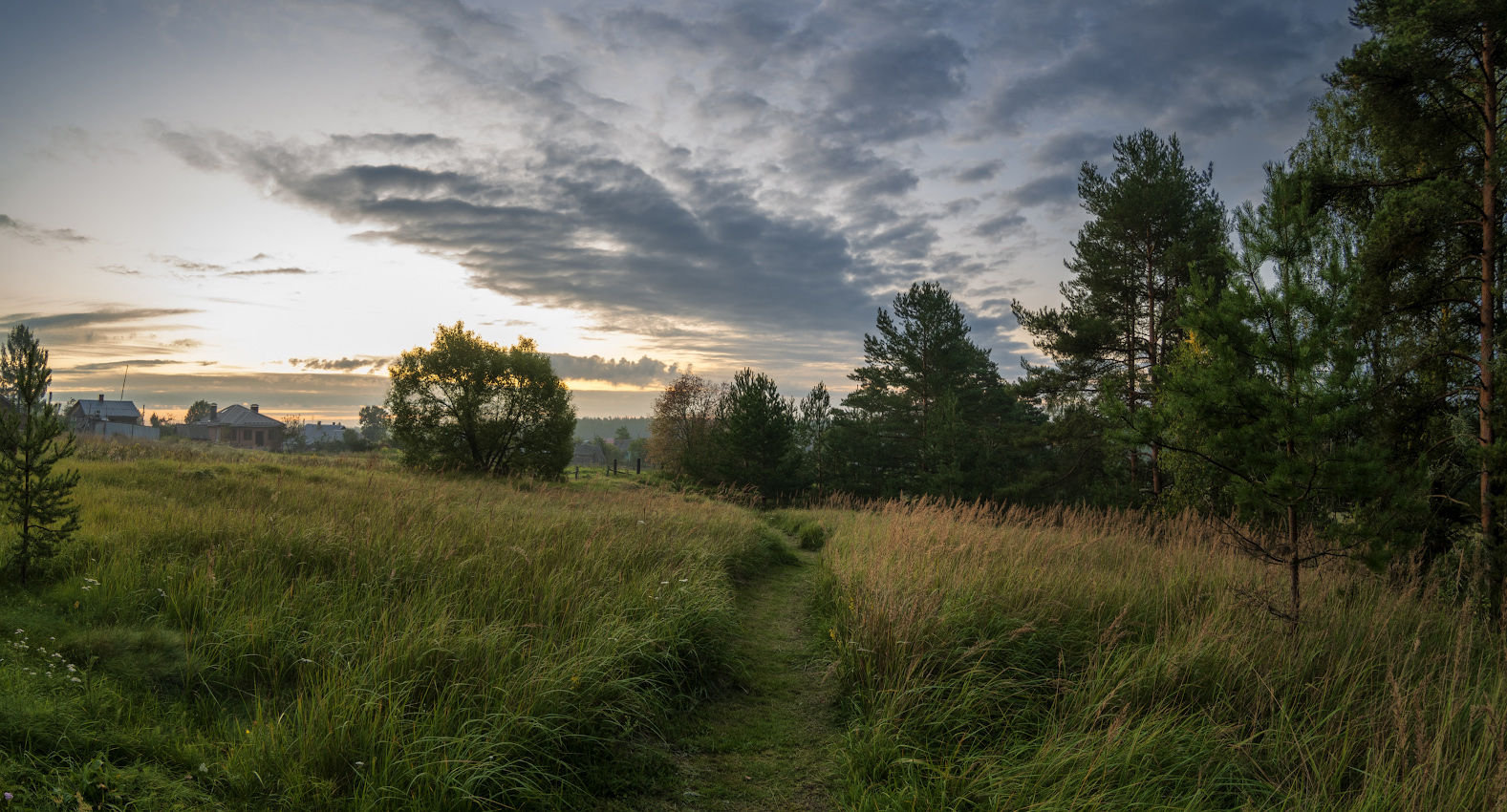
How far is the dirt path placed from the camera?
3.40m

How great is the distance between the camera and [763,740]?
13.5 feet

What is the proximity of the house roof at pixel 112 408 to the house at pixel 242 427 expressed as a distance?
234 inches

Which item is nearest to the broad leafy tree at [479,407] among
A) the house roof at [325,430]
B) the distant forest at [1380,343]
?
the distant forest at [1380,343]

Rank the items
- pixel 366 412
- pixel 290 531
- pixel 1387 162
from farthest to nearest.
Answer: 1. pixel 366 412
2. pixel 1387 162
3. pixel 290 531

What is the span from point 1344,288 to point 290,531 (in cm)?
993

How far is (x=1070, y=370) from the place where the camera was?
2133 cm

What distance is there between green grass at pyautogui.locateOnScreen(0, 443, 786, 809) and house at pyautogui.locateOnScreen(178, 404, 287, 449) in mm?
88032

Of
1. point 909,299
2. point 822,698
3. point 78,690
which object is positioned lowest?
point 822,698

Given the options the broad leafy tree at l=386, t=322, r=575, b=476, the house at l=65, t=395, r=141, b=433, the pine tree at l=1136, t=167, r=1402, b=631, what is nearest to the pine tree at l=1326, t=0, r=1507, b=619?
the pine tree at l=1136, t=167, r=1402, b=631

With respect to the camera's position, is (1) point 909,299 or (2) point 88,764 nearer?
(2) point 88,764

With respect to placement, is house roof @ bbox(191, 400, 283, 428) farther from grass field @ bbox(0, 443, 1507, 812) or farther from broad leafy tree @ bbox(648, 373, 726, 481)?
grass field @ bbox(0, 443, 1507, 812)

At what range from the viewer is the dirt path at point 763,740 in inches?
134

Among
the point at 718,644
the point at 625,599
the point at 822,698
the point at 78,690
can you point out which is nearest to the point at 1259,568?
the point at 822,698

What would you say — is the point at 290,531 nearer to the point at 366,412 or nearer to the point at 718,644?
the point at 718,644
